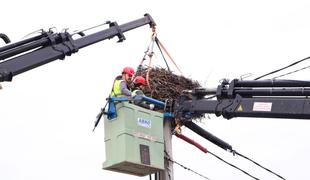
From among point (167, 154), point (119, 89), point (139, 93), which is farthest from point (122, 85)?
point (167, 154)

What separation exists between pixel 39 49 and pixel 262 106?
12.4 ft

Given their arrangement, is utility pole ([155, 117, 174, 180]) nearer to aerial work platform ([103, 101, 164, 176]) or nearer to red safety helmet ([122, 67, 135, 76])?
aerial work platform ([103, 101, 164, 176])

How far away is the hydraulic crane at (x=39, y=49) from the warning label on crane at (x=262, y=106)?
322 cm

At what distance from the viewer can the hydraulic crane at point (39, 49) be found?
12.9 metres

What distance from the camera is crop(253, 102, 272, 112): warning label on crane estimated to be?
1297cm

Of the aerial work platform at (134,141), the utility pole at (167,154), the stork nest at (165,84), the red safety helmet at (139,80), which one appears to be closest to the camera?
the aerial work platform at (134,141)

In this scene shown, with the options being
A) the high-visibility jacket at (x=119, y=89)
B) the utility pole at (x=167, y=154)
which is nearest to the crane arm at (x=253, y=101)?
the utility pole at (x=167, y=154)

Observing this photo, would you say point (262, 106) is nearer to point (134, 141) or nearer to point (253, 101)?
point (253, 101)

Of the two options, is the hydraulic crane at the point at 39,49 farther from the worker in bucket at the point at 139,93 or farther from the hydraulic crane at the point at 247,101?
the hydraulic crane at the point at 247,101

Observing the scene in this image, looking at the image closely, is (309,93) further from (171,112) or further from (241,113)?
(171,112)

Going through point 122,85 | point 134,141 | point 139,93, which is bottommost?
point 134,141

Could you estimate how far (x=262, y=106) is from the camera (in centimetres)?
1308

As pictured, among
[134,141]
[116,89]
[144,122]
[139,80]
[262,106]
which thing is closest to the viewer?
[262,106]

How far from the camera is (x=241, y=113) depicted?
13.3 meters
